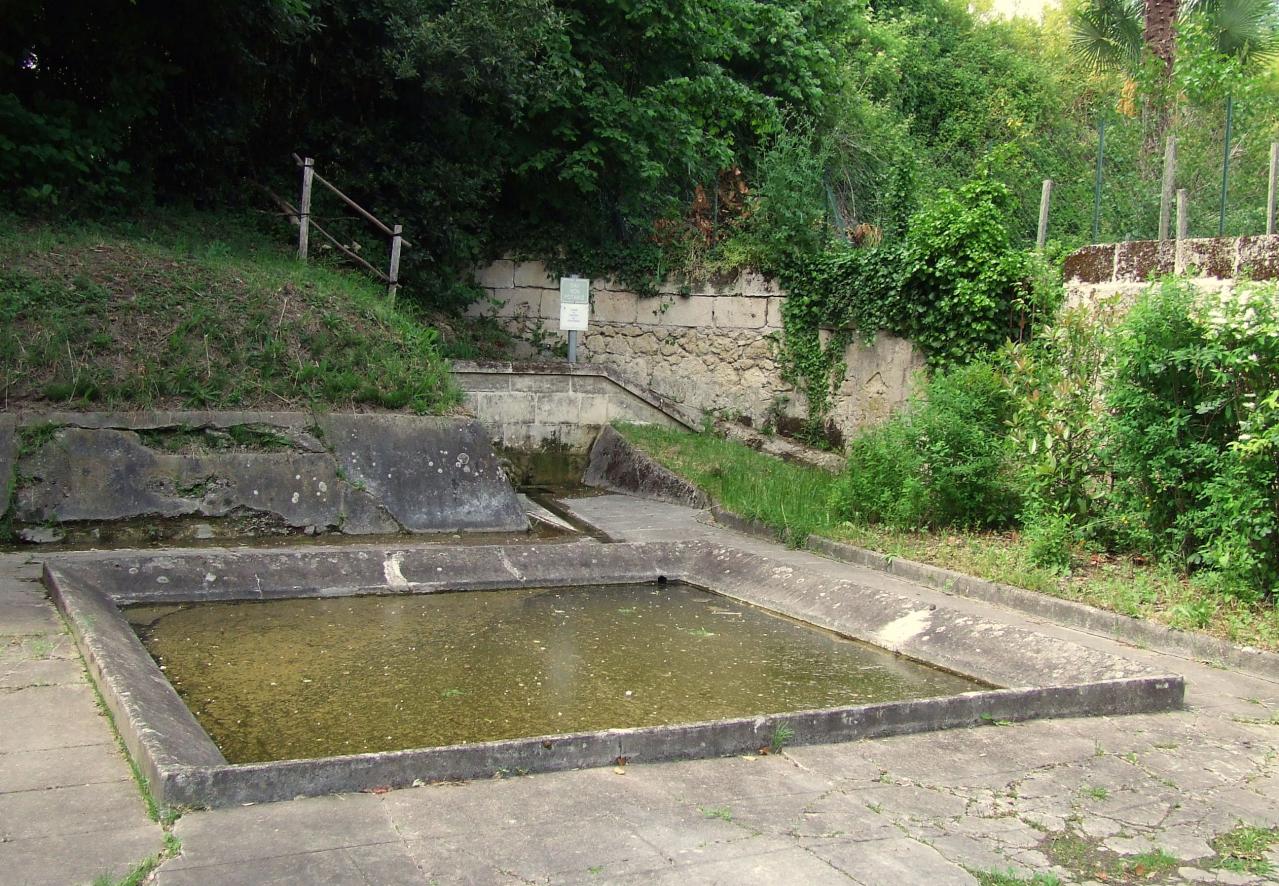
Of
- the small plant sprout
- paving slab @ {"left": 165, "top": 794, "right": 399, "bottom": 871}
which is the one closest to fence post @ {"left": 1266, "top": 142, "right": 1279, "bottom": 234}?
the small plant sprout

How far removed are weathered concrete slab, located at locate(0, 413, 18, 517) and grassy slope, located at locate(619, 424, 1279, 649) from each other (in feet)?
19.1

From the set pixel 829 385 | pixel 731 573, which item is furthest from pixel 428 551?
pixel 829 385

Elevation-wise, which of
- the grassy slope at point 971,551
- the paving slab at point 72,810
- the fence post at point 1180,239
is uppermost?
the fence post at point 1180,239

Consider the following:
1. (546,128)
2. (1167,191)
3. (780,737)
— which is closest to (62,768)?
(780,737)

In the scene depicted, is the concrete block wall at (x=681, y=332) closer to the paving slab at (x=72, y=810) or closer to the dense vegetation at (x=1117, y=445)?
the dense vegetation at (x=1117, y=445)

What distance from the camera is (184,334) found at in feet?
31.5

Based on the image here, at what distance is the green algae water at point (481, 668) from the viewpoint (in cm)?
454

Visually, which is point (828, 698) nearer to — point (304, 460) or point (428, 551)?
point (428, 551)

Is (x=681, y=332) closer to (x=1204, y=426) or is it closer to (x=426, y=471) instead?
(x=426, y=471)

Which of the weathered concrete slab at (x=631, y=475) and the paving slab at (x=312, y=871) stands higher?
the weathered concrete slab at (x=631, y=475)

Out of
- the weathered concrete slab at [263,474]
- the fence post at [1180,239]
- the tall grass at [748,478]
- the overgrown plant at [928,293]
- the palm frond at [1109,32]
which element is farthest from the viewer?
the palm frond at [1109,32]

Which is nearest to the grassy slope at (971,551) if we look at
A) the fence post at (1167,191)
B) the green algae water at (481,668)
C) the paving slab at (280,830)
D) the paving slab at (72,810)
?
the green algae water at (481,668)

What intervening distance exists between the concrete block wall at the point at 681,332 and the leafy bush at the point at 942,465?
4.28 meters

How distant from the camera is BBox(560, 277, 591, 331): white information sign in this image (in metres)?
14.0
